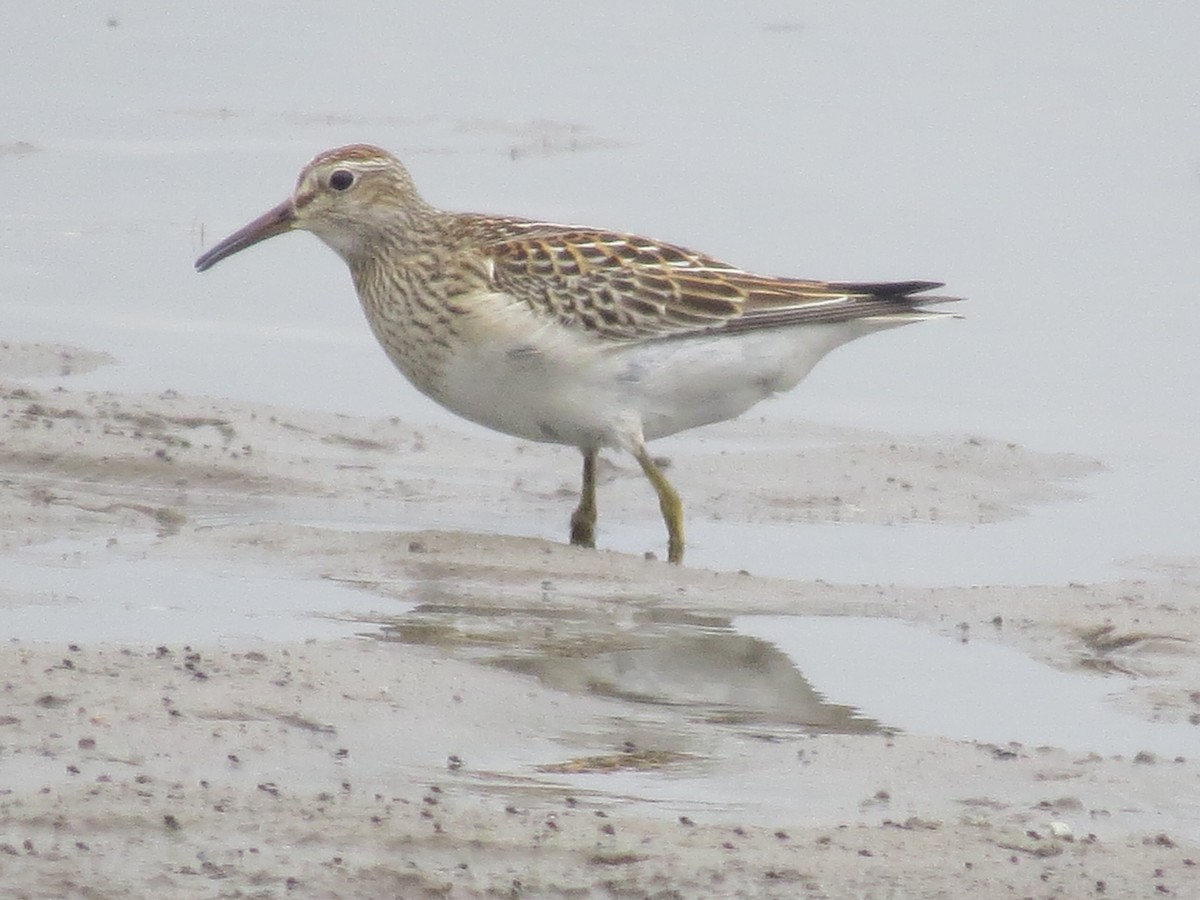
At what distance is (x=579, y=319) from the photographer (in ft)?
29.1

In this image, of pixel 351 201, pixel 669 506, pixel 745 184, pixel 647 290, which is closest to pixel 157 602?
pixel 669 506

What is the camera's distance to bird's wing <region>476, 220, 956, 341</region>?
Answer: 351 inches

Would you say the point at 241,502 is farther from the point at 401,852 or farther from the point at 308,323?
the point at 401,852

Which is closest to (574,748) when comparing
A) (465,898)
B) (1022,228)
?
(465,898)

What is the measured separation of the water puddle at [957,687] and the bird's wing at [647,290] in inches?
63.4

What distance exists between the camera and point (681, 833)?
18.0 feet

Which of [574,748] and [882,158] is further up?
[882,158]

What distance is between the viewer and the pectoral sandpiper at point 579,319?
8.82m

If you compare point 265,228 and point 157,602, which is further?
point 265,228

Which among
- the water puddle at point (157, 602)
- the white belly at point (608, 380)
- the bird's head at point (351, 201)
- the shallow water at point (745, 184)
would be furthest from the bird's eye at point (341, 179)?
the water puddle at point (157, 602)

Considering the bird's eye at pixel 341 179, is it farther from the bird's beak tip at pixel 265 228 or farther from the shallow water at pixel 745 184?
the shallow water at pixel 745 184

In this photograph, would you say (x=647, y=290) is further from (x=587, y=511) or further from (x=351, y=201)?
(x=351, y=201)

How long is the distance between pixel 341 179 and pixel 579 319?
4.30 feet

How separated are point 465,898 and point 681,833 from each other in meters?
0.66
